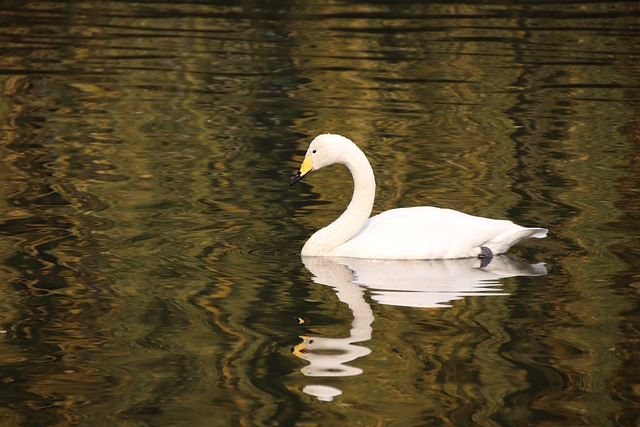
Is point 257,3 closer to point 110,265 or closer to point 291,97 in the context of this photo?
point 291,97

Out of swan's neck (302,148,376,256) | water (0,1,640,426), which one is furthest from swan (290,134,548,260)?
water (0,1,640,426)

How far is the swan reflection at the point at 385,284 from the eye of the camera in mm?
8008

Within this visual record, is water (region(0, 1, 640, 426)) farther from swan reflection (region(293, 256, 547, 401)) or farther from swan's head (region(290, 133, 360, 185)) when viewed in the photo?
swan's head (region(290, 133, 360, 185))

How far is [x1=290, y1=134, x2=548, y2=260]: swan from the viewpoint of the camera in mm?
10102

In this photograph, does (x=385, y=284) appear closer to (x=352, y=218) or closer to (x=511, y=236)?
(x=352, y=218)

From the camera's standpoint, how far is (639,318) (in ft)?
28.7

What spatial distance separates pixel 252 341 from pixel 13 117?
9.06m

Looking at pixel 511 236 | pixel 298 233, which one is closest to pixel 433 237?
pixel 511 236

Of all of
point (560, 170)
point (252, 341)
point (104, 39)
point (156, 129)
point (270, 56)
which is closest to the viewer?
point (252, 341)

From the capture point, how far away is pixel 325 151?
34.1ft

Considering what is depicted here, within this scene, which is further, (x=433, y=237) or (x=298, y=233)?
(x=298, y=233)

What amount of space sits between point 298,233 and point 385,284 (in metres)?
1.60

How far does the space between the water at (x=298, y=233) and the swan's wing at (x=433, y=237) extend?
0.13 metres

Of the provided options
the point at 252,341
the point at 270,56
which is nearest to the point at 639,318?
the point at 252,341
